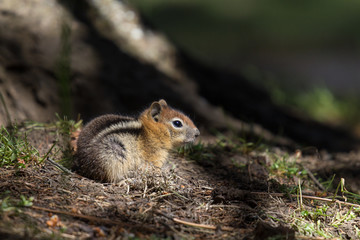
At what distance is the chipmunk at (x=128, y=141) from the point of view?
12.0 feet

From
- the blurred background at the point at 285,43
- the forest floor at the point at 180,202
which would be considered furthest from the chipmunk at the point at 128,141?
the blurred background at the point at 285,43

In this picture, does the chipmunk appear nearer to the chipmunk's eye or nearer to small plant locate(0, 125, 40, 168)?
the chipmunk's eye

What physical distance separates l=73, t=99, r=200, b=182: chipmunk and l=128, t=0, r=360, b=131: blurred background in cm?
432

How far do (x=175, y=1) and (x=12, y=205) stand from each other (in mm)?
13220

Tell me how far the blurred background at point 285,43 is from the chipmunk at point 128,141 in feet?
14.2

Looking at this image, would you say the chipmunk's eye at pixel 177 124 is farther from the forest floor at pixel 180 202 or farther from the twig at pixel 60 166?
the twig at pixel 60 166

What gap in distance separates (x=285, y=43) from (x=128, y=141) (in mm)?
9679

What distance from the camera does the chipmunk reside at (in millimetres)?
3666

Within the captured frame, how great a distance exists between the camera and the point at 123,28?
7.22 meters

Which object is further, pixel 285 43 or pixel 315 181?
pixel 285 43

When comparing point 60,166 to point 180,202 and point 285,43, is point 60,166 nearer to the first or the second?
point 180,202

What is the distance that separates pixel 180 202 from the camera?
3.42 meters


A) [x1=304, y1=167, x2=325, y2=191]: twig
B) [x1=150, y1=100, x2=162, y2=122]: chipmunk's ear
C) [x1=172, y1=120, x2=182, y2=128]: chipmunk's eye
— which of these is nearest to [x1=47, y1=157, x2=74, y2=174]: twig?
[x1=150, y1=100, x2=162, y2=122]: chipmunk's ear

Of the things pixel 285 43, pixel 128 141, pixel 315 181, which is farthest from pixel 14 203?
pixel 285 43
